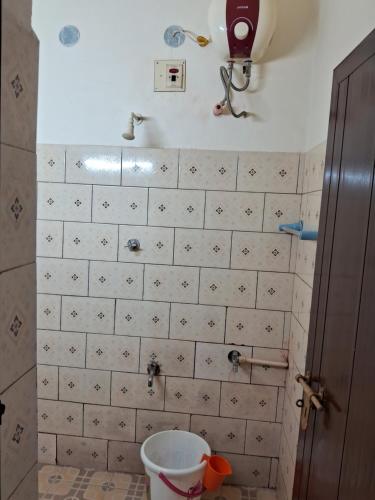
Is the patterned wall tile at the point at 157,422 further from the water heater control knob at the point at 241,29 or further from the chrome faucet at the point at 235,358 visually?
the water heater control knob at the point at 241,29

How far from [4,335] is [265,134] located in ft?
4.81

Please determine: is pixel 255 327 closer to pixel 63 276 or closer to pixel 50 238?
pixel 63 276

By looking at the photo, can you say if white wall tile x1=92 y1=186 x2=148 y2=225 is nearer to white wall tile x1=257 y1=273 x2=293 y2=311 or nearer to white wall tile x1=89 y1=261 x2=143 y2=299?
white wall tile x1=89 y1=261 x2=143 y2=299

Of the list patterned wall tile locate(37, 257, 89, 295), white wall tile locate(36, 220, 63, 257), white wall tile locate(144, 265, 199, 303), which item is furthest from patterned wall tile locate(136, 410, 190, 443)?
white wall tile locate(36, 220, 63, 257)

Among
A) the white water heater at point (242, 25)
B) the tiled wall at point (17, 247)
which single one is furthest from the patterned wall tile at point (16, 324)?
the white water heater at point (242, 25)

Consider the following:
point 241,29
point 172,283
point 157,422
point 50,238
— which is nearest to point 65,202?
point 50,238

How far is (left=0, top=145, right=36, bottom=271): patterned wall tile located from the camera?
21.6 inches

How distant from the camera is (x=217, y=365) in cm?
182

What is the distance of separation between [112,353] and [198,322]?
48 cm

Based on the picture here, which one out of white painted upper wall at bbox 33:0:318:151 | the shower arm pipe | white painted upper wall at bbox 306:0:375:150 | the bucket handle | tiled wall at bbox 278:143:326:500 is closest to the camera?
white painted upper wall at bbox 306:0:375:150

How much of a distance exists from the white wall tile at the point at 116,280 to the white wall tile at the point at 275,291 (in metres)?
0.60

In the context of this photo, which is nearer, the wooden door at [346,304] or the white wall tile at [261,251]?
the wooden door at [346,304]

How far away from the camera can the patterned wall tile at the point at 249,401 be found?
1.81 m

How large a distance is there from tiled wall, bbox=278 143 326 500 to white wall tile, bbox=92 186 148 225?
0.76 metres
